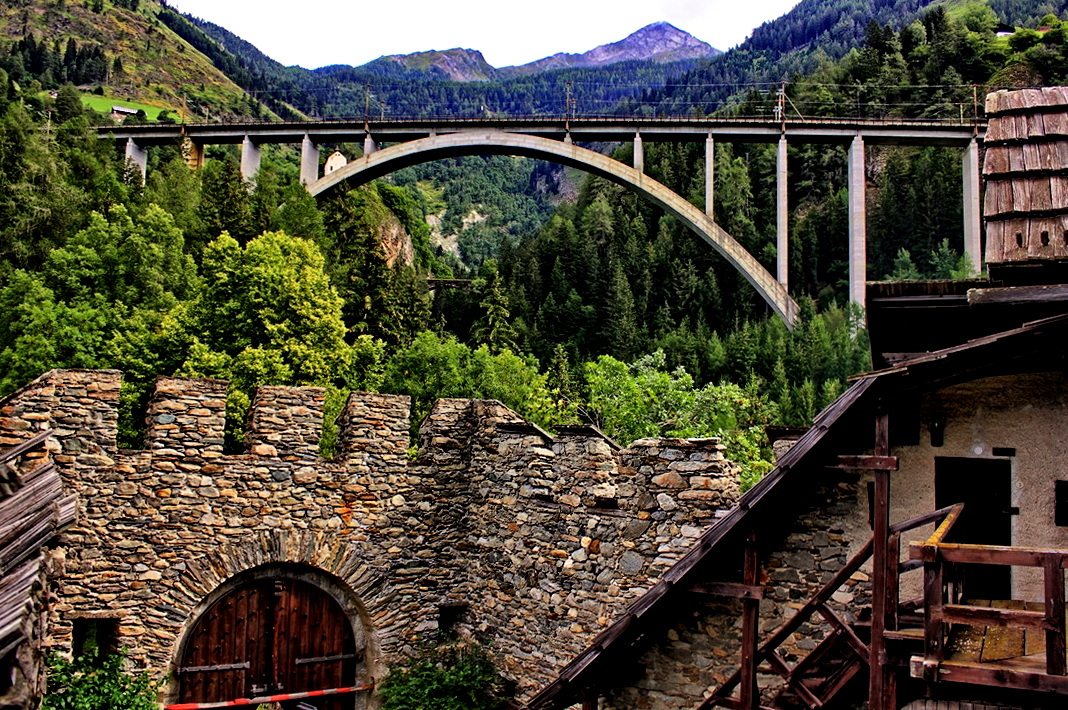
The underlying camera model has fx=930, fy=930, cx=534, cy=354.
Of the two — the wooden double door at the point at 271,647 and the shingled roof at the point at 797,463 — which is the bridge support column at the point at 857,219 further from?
the shingled roof at the point at 797,463

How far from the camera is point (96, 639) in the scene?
11.1m

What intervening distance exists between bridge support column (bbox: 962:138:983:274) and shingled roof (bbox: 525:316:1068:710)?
3514 cm

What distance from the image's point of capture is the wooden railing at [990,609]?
5387 millimetres

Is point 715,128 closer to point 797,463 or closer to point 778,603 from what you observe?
point 778,603

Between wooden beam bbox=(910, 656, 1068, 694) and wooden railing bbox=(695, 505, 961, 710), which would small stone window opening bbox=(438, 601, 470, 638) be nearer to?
wooden railing bbox=(695, 505, 961, 710)

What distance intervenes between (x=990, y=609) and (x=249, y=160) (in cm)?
4277

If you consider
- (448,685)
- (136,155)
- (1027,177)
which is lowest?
(448,685)

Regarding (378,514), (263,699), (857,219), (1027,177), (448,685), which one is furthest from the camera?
(857,219)

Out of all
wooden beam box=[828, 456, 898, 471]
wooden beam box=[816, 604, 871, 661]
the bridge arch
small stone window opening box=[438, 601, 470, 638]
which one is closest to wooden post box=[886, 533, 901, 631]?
wooden beam box=[816, 604, 871, 661]

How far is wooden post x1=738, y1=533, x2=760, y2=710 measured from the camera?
296 inches

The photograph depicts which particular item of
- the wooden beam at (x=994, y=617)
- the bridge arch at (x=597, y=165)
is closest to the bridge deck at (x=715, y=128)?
the bridge arch at (x=597, y=165)

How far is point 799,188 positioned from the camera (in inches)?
2083

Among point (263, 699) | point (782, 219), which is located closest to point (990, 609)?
point (263, 699)

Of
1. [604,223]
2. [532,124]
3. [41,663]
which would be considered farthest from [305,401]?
[604,223]
